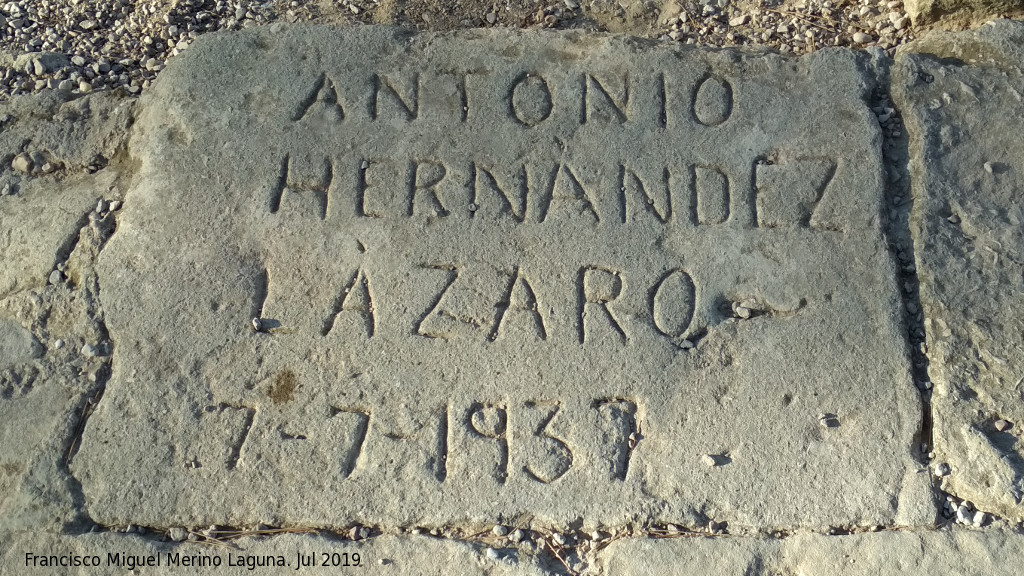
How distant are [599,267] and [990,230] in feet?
4.15

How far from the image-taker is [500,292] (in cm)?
278

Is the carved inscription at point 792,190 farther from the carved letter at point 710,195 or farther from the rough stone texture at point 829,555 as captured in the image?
the rough stone texture at point 829,555

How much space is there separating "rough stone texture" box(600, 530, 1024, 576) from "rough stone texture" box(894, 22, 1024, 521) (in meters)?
0.14

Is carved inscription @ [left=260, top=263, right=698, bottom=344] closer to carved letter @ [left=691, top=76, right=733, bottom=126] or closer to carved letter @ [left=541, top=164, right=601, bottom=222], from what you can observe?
carved letter @ [left=541, top=164, right=601, bottom=222]

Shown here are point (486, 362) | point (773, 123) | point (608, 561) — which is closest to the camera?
point (608, 561)

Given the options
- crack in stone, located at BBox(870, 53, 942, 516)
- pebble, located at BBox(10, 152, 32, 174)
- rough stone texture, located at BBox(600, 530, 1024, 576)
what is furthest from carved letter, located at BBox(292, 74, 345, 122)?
crack in stone, located at BBox(870, 53, 942, 516)

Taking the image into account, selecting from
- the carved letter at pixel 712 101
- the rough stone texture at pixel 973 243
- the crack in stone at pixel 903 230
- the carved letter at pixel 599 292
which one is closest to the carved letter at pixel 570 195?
the carved letter at pixel 599 292

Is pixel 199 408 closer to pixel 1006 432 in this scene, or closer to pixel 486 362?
pixel 486 362

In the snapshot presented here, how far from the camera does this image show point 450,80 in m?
3.09

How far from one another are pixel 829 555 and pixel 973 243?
1.12 meters

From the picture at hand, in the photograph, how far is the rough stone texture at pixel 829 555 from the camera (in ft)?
8.14

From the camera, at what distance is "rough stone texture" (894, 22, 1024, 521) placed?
A: 8.57ft

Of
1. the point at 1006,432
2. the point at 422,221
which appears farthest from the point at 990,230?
the point at 422,221

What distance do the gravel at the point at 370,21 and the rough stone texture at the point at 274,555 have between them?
1929mm
